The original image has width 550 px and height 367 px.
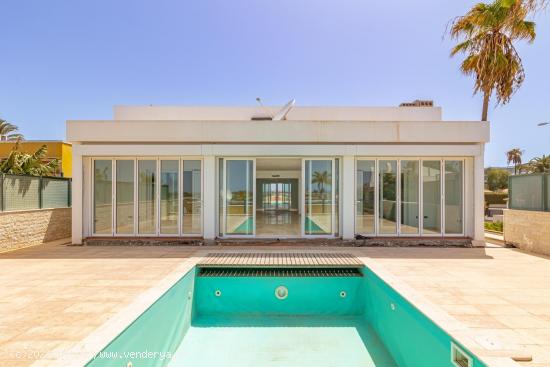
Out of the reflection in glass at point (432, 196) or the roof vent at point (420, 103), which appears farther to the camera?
the roof vent at point (420, 103)

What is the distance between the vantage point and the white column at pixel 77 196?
9094 mm

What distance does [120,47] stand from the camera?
46.6ft

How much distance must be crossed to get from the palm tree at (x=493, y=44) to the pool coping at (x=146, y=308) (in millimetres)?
9824

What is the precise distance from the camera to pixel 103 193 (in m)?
9.46

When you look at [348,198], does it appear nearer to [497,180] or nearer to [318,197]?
[318,197]

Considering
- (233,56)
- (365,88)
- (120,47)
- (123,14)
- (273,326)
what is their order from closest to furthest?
(273,326) → (123,14) → (120,47) → (233,56) → (365,88)

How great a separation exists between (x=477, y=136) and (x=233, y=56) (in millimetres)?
11566

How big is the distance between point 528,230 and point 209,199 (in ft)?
31.0

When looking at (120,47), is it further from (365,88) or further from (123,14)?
(365,88)

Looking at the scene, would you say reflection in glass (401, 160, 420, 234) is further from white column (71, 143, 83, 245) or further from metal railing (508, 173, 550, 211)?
white column (71, 143, 83, 245)

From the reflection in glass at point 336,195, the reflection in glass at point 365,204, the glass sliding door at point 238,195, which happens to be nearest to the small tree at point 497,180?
the reflection in glass at point 365,204

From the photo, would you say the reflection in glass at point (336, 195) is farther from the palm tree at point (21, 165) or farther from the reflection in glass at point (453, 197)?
the palm tree at point (21, 165)

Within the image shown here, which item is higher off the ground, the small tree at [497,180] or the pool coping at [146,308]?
the small tree at [497,180]

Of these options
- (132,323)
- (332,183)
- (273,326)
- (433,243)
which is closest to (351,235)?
(332,183)
